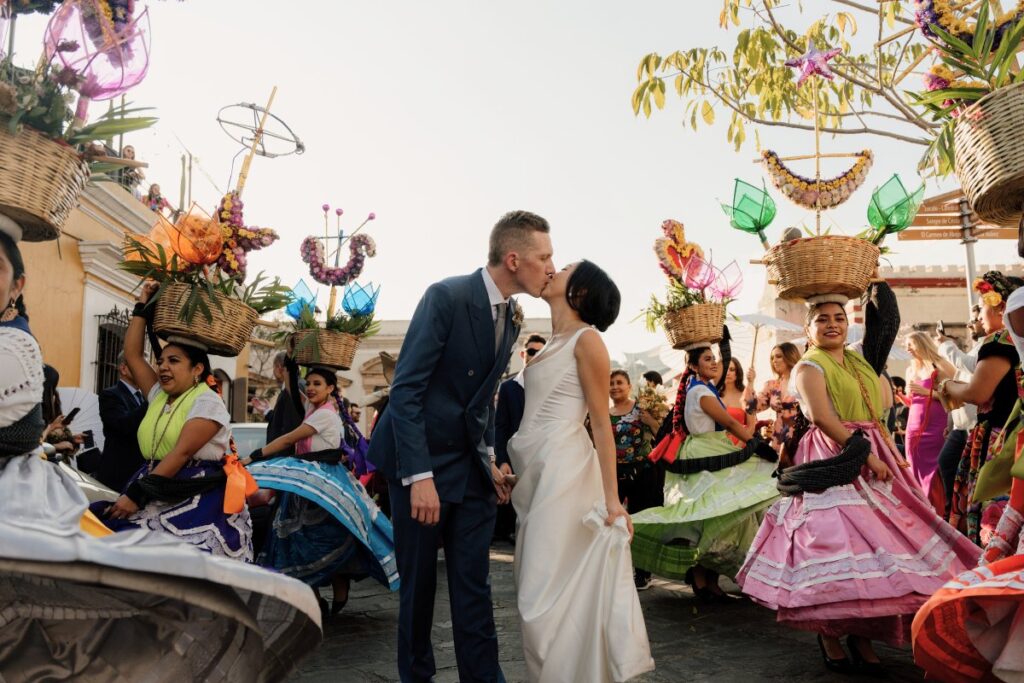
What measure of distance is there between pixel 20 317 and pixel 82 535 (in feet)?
4.10

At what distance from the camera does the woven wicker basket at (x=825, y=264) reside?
4578 mm

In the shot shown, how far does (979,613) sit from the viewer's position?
114 inches

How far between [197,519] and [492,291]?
186cm

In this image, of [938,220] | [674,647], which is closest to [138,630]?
[674,647]

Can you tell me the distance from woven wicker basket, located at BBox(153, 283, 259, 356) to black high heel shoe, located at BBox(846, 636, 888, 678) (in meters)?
3.45

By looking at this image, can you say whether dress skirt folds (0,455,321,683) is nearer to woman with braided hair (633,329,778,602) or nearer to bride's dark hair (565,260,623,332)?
bride's dark hair (565,260,623,332)

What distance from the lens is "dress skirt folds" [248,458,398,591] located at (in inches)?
239

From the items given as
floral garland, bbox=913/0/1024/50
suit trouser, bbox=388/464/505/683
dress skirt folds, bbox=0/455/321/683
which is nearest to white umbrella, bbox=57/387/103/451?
suit trouser, bbox=388/464/505/683

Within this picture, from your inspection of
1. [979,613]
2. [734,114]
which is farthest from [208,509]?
[734,114]

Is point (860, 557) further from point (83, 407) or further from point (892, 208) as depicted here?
point (83, 407)

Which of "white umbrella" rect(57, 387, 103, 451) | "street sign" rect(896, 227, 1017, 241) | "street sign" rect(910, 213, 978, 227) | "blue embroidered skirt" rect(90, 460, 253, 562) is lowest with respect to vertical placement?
"blue embroidered skirt" rect(90, 460, 253, 562)

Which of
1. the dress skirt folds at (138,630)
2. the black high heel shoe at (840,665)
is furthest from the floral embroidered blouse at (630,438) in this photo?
the dress skirt folds at (138,630)

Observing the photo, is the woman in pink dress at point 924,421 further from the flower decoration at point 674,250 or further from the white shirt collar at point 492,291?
the white shirt collar at point 492,291

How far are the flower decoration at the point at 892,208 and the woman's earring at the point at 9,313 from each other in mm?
3978
